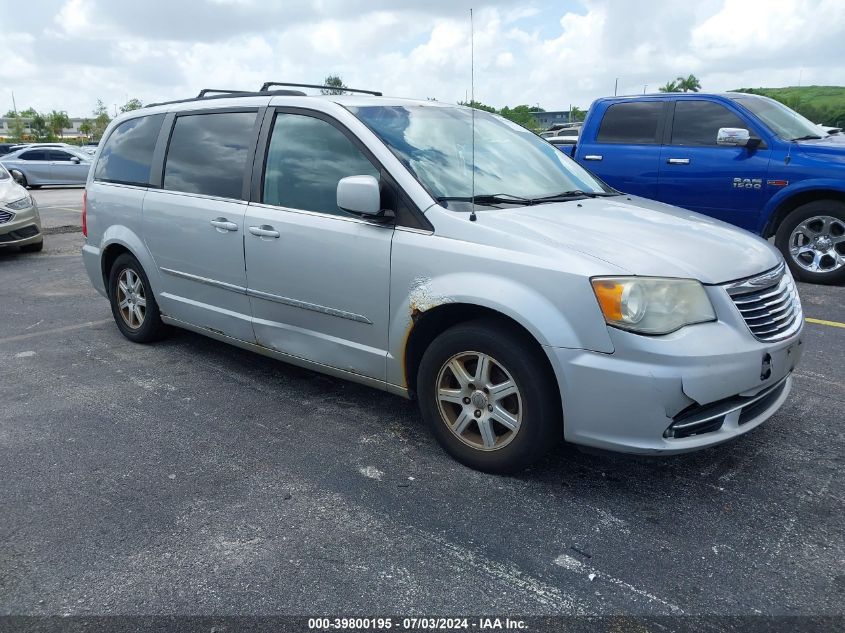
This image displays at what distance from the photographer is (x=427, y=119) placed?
13.0ft

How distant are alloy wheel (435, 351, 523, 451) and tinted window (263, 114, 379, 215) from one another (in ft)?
3.51

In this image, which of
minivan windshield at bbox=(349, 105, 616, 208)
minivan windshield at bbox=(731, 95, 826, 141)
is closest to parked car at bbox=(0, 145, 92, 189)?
minivan windshield at bbox=(731, 95, 826, 141)

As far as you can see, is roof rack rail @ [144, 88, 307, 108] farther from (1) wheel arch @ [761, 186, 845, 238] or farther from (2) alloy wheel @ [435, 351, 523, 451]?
(1) wheel arch @ [761, 186, 845, 238]

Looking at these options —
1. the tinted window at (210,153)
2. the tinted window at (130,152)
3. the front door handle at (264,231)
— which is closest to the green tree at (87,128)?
the tinted window at (130,152)

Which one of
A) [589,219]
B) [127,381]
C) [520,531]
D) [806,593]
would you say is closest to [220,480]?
[520,531]

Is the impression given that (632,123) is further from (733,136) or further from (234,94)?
(234,94)

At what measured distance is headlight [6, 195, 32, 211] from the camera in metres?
9.34

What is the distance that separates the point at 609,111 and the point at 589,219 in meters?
5.30

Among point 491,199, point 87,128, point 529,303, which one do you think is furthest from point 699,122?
point 87,128

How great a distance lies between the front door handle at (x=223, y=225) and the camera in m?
4.16

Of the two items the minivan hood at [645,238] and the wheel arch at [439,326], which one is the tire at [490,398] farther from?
the minivan hood at [645,238]

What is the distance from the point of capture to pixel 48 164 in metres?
21.9

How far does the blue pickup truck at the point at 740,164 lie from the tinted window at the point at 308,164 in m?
4.59

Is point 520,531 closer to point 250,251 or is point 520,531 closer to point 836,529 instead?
point 836,529
